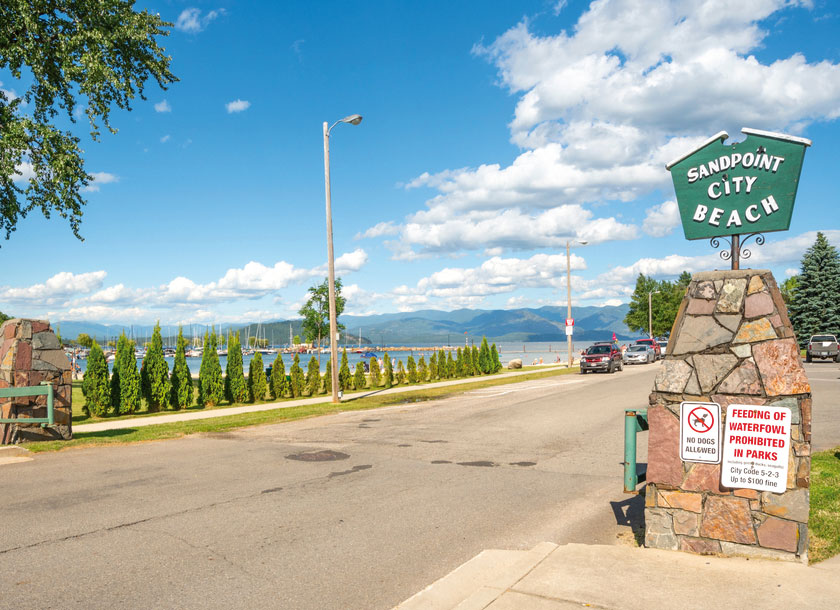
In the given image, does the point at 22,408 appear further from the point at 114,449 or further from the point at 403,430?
the point at 403,430

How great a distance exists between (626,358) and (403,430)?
36299mm

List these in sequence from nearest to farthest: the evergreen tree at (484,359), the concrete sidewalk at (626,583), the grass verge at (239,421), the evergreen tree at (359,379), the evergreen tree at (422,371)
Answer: the concrete sidewalk at (626,583) → the grass verge at (239,421) → the evergreen tree at (359,379) → the evergreen tree at (422,371) → the evergreen tree at (484,359)

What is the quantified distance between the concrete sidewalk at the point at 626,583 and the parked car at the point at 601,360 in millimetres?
31410

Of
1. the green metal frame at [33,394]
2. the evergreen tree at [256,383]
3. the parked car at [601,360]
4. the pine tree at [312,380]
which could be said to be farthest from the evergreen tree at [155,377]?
the parked car at [601,360]

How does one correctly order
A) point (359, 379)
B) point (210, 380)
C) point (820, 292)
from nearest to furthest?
point (210, 380)
point (359, 379)
point (820, 292)

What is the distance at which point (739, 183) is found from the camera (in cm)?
589

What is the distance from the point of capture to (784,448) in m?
5.06

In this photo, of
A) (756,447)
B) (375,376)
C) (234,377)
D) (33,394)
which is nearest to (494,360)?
(375,376)

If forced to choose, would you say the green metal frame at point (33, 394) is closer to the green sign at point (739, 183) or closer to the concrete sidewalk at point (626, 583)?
the concrete sidewalk at point (626, 583)

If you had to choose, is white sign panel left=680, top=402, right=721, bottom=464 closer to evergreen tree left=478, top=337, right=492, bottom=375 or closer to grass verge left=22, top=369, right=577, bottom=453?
grass verge left=22, top=369, right=577, bottom=453

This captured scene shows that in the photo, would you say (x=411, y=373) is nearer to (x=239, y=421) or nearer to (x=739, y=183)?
(x=239, y=421)

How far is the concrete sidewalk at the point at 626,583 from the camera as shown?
4.29m

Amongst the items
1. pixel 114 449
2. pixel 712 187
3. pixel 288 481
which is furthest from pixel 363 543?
pixel 114 449

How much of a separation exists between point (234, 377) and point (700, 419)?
1980cm
